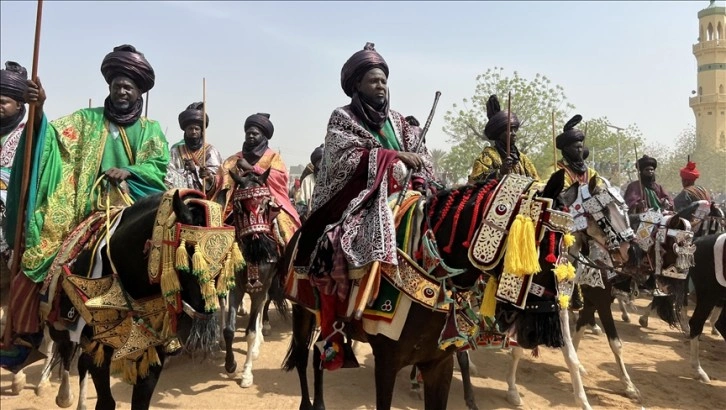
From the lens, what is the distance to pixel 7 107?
17.0 ft

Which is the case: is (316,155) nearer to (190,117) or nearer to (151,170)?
(190,117)

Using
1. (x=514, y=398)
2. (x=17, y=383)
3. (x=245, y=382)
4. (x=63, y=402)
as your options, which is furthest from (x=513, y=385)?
(x=17, y=383)

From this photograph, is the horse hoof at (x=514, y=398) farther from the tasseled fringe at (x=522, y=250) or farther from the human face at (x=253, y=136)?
the human face at (x=253, y=136)

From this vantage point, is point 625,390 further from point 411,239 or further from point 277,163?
point 277,163

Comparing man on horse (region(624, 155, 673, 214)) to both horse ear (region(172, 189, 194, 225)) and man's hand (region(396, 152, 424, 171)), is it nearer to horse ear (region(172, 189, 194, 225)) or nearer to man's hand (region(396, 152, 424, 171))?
man's hand (region(396, 152, 424, 171))

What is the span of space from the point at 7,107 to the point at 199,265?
3.14 metres

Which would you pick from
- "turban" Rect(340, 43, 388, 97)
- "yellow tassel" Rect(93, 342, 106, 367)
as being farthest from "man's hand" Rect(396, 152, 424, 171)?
"yellow tassel" Rect(93, 342, 106, 367)

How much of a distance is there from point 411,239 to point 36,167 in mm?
3007

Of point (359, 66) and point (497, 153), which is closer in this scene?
point (359, 66)

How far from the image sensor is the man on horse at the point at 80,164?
426 cm

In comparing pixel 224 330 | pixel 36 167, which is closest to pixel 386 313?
pixel 36 167

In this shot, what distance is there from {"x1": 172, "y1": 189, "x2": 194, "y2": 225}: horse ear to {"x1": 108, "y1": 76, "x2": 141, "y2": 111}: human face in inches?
61.5

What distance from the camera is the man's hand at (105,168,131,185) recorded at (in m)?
4.46

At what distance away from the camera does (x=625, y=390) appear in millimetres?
6867
